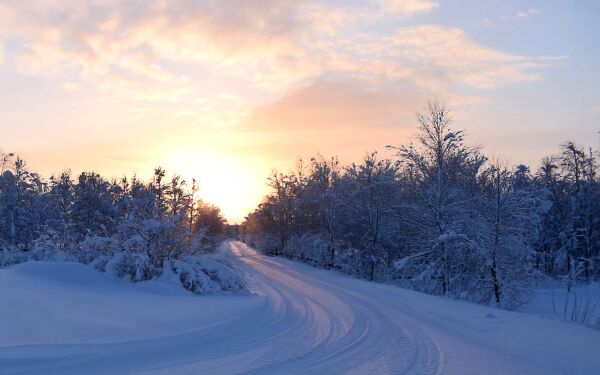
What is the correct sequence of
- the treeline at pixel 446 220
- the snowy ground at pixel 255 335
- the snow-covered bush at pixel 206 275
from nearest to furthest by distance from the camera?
the snowy ground at pixel 255 335, the snow-covered bush at pixel 206 275, the treeline at pixel 446 220

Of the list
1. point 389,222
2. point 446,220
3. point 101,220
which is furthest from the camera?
point 101,220

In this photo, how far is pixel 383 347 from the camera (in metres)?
9.66

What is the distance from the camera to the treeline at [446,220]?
25.6 m

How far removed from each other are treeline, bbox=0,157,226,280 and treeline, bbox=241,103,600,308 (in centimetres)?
1225

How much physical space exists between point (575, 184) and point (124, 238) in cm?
4200

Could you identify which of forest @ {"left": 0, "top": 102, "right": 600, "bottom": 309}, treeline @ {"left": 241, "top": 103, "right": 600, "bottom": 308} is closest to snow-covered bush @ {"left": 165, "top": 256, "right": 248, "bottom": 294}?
forest @ {"left": 0, "top": 102, "right": 600, "bottom": 309}

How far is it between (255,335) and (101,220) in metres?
48.3

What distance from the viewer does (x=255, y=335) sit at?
10648 mm

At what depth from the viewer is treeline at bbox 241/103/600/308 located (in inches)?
1008

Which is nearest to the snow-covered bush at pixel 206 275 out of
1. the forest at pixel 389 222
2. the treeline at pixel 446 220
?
the forest at pixel 389 222

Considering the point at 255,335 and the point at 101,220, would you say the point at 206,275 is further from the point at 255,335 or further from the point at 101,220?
the point at 101,220

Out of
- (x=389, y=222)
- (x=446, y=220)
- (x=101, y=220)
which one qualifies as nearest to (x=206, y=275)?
(x=446, y=220)

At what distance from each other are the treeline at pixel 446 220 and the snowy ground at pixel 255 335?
11.2 metres

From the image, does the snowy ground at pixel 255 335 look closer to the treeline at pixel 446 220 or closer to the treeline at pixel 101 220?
the treeline at pixel 101 220
